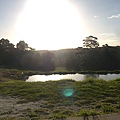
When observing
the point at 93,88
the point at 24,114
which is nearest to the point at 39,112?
the point at 24,114

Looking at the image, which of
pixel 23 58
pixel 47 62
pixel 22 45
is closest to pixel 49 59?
pixel 47 62

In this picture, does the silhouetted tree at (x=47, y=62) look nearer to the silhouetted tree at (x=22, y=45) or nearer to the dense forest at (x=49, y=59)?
the dense forest at (x=49, y=59)

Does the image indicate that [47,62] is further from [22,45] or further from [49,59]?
[22,45]

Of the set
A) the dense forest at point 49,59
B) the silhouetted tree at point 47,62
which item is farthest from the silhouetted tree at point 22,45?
the silhouetted tree at point 47,62

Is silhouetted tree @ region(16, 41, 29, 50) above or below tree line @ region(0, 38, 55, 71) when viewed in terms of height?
above

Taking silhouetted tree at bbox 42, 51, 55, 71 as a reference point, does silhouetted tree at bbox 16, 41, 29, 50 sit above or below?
above

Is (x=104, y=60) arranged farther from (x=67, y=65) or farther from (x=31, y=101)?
(x=31, y=101)

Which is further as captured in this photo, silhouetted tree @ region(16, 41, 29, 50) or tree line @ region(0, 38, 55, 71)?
silhouetted tree @ region(16, 41, 29, 50)

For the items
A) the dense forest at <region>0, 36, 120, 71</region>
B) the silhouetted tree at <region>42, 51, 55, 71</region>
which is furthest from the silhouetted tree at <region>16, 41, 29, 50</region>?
the silhouetted tree at <region>42, 51, 55, 71</region>

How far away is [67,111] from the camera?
21.7ft

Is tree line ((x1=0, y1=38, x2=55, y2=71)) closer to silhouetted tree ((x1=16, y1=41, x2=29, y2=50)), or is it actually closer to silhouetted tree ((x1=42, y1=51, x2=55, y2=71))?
silhouetted tree ((x1=42, y1=51, x2=55, y2=71))

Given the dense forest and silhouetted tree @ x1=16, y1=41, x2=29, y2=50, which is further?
silhouetted tree @ x1=16, y1=41, x2=29, y2=50

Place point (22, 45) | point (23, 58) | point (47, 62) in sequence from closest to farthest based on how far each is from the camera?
1. point (47, 62)
2. point (23, 58)
3. point (22, 45)

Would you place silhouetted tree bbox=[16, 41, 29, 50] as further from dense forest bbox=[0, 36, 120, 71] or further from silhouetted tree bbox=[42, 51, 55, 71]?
silhouetted tree bbox=[42, 51, 55, 71]
